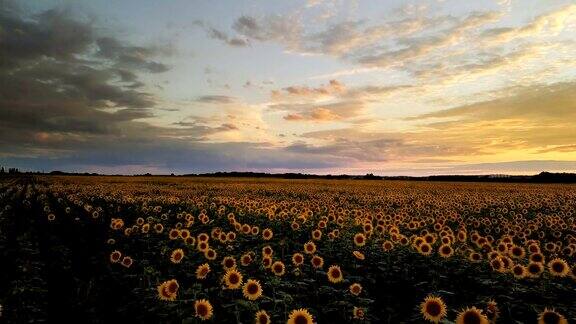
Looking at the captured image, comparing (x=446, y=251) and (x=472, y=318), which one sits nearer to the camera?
(x=472, y=318)

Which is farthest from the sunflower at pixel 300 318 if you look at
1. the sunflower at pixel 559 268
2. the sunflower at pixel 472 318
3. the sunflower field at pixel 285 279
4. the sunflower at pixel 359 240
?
the sunflower at pixel 359 240

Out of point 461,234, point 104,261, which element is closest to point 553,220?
point 461,234

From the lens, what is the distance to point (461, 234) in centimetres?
1184

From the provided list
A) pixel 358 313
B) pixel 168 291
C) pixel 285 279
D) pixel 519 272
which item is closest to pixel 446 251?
pixel 519 272

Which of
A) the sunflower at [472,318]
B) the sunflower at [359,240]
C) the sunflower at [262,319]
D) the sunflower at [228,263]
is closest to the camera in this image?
the sunflower at [472,318]

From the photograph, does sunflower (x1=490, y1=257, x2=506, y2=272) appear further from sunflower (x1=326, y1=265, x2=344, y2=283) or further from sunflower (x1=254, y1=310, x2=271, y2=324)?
sunflower (x1=254, y1=310, x2=271, y2=324)

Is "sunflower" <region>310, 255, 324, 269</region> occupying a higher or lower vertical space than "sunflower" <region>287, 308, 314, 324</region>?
higher

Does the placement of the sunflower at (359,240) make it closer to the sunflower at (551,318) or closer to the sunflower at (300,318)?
the sunflower at (300,318)

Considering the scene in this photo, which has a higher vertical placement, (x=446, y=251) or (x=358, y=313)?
(x=446, y=251)

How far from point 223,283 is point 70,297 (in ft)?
9.95

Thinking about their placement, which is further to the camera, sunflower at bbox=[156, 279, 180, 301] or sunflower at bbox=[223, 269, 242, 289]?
sunflower at bbox=[223, 269, 242, 289]

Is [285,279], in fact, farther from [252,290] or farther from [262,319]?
[262,319]

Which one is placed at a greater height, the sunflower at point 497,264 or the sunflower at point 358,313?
the sunflower at point 497,264

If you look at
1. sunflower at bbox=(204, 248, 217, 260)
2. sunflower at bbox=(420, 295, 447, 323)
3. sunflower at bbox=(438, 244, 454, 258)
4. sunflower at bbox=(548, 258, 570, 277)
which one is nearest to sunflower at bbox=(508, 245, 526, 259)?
sunflower at bbox=(438, 244, 454, 258)
